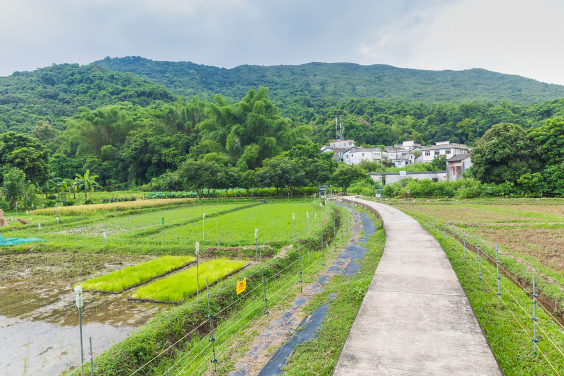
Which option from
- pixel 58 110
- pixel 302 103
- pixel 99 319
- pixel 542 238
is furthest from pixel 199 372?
pixel 302 103

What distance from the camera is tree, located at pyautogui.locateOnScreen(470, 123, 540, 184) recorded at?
3098 cm

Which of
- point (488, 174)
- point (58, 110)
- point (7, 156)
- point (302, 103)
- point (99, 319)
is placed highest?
point (302, 103)

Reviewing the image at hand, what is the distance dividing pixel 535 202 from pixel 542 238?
59.8 feet

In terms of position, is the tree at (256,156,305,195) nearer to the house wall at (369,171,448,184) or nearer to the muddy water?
the house wall at (369,171,448,184)

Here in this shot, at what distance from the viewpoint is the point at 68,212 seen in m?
24.3

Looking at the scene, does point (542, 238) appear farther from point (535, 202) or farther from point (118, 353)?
point (535, 202)

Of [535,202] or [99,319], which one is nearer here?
[99,319]

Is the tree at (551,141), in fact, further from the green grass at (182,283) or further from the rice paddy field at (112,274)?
the green grass at (182,283)

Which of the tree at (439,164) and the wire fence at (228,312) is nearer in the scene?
the wire fence at (228,312)

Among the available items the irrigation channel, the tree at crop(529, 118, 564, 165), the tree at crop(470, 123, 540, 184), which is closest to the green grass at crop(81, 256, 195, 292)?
the irrigation channel

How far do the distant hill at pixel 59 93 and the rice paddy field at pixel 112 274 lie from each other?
68367mm

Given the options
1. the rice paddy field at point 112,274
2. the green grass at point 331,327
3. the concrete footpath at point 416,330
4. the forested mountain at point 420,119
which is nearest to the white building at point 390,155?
the forested mountain at point 420,119

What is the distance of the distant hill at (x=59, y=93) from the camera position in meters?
76.2

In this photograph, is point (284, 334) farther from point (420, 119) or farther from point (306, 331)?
point (420, 119)
